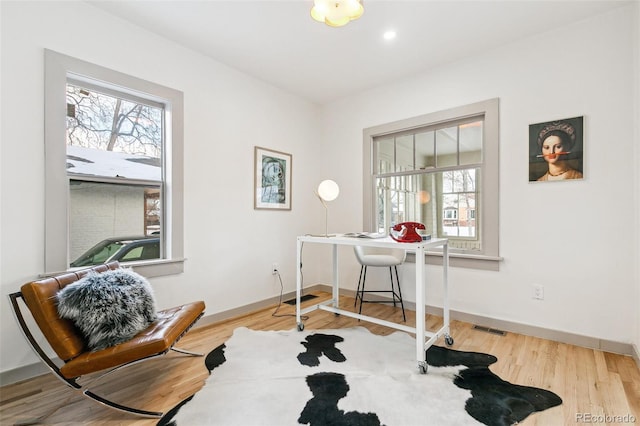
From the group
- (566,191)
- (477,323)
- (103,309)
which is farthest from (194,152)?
(566,191)

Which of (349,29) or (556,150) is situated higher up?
(349,29)

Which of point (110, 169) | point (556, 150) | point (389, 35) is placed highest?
point (389, 35)

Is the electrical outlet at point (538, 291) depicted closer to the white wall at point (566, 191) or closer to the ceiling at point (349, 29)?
the white wall at point (566, 191)

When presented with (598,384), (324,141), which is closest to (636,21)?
(598,384)

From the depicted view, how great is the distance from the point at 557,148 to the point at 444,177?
3.33 feet

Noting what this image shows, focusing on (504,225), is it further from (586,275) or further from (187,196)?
(187,196)

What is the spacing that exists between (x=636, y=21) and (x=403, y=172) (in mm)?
2123

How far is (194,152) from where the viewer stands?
291 cm

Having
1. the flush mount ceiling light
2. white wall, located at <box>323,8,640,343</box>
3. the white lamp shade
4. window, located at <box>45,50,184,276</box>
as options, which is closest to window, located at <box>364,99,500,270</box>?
white wall, located at <box>323,8,640,343</box>

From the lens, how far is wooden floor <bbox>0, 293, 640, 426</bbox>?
1.63m

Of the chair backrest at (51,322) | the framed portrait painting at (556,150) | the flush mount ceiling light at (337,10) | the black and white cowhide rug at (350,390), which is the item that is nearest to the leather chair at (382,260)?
the black and white cowhide rug at (350,390)

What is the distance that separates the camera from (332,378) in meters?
1.93

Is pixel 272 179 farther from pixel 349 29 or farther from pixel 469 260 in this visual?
pixel 469 260

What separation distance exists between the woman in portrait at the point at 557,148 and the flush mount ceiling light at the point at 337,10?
1.95 m
